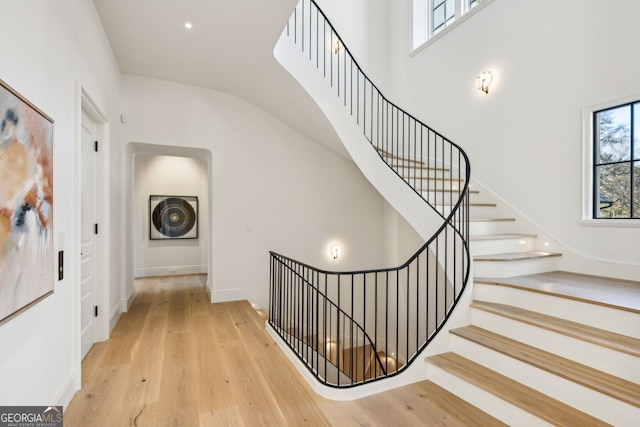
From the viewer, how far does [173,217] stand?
7.10 meters

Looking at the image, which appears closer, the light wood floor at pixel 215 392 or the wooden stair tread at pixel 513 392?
the wooden stair tread at pixel 513 392

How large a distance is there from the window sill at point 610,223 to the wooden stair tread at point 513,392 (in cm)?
216

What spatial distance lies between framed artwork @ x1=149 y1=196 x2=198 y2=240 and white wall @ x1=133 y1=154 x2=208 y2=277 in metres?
0.09

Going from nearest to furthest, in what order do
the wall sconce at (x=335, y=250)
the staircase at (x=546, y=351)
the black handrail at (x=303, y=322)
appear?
1. the staircase at (x=546, y=351)
2. the black handrail at (x=303, y=322)
3. the wall sconce at (x=335, y=250)

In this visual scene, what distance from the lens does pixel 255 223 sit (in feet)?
16.4

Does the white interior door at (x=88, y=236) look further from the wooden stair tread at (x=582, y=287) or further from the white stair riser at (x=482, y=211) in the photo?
the white stair riser at (x=482, y=211)

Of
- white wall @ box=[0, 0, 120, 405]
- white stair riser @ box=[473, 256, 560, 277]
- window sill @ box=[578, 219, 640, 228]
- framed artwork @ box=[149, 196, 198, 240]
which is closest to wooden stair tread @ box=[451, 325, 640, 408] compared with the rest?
white stair riser @ box=[473, 256, 560, 277]

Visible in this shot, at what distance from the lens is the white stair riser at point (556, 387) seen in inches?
67.2

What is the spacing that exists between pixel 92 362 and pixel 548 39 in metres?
5.86

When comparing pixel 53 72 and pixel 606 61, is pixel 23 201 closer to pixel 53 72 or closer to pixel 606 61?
pixel 53 72

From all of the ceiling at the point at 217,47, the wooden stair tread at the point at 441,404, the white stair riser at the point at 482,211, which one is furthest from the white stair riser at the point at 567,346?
the ceiling at the point at 217,47

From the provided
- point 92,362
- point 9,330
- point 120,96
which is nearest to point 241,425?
point 9,330

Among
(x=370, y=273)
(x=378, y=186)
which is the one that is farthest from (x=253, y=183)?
(x=370, y=273)

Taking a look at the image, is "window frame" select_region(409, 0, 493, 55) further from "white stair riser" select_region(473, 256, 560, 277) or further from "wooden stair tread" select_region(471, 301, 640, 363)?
"wooden stair tread" select_region(471, 301, 640, 363)
